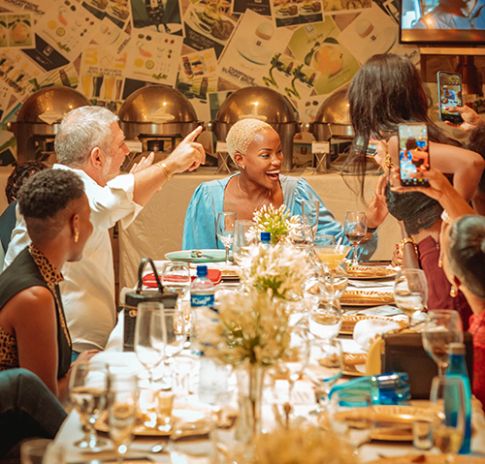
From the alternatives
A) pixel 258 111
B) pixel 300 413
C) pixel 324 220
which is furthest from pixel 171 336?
pixel 258 111

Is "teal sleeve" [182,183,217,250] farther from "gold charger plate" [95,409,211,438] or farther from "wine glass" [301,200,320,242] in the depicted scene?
"gold charger plate" [95,409,211,438]

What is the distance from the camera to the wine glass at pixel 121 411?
1472 mm

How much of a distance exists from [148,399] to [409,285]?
77 centimetres

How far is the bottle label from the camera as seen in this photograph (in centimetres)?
231

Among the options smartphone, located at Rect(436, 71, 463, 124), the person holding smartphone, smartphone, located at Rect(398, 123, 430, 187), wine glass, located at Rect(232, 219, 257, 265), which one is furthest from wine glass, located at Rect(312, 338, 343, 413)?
smartphone, located at Rect(436, 71, 463, 124)

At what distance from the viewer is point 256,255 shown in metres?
2.26

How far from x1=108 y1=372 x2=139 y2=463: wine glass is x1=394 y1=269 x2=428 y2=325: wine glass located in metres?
0.97

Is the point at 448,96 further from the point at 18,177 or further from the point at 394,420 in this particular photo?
the point at 394,420

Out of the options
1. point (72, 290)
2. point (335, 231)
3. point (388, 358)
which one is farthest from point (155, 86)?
point (388, 358)

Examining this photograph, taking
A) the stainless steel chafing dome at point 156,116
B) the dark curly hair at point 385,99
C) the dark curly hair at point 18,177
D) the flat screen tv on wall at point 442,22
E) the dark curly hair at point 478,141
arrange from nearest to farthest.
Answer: the dark curly hair at point 478,141, the dark curly hair at point 385,99, the dark curly hair at point 18,177, the stainless steel chafing dome at point 156,116, the flat screen tv on wall at point 442,22

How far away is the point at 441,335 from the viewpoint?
1.82 metres

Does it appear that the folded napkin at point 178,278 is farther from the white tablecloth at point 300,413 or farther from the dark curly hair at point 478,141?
the white tablecloth at point 300,413

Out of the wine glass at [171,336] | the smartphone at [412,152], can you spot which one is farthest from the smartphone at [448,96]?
the wine glass at [171,336]

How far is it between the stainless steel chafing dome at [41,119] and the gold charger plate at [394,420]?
3941 mm
